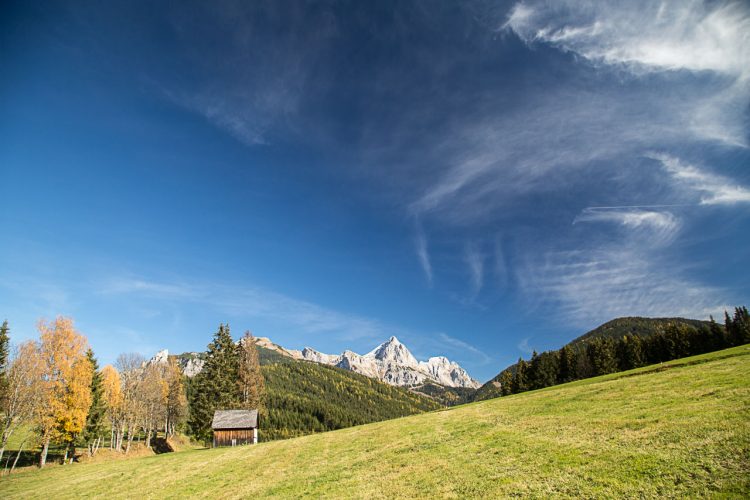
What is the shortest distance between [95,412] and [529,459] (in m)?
80.6

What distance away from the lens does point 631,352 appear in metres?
111

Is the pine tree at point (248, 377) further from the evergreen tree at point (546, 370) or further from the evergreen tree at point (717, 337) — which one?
the evergreen tree at point (717, 337)

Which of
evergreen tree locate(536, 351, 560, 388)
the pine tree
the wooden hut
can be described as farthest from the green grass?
evergreen tree locate(536, 351, 560, 388)

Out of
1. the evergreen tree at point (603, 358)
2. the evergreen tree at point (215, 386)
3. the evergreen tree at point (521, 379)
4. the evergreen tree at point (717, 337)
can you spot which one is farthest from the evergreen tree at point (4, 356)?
the evergreen tree at point (717, 337)

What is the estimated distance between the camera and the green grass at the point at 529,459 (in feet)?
42.8

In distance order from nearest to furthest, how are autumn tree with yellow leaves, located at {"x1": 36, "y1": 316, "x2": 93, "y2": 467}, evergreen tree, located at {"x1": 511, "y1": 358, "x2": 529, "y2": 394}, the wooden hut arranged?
autumn tree with yellow leaves, located at {"x1": 36, "y1": 316, "x2": 93, "y2": 467} → the wooden hut → evergreen tree, located at {"x1": 511, "y1": 358, "x2": 529, "y2": 394}

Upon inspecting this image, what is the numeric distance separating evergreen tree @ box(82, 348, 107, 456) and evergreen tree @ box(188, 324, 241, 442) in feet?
54.9

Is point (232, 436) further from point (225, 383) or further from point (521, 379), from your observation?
point (521, 379)

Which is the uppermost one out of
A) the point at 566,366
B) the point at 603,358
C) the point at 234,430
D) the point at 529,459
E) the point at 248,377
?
the point at 603,358

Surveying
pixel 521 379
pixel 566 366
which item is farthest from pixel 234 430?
pixel 566 366

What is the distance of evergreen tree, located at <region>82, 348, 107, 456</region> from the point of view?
66.5m

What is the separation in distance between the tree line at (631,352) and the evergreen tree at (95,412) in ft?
376

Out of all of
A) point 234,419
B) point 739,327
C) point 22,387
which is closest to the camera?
point 22,387

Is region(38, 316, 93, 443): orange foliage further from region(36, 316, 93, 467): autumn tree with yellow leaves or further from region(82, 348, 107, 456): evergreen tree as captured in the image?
region(82, 348, 107, 456): evergreen tree
